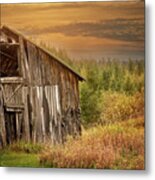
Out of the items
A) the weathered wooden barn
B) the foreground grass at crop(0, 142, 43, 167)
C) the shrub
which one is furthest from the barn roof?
the foreground grass at crop(0, 142, 43, 167)

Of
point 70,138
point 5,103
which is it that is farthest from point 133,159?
point 5,103

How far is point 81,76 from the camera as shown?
1.88 m

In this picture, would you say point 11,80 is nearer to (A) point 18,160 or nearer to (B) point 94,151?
(A) point 18,160

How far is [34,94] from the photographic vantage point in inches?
75.4

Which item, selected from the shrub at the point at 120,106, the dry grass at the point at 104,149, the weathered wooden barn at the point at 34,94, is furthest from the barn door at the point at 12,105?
the shrub at the point at 120,106

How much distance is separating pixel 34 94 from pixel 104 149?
344mm

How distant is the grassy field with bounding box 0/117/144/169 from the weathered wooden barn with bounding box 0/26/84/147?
4cm

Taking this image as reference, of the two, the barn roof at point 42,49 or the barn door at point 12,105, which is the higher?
the barn roof at point 42,49

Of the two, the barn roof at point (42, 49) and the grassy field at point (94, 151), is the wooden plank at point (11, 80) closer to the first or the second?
the barn roof at point (42, 49)

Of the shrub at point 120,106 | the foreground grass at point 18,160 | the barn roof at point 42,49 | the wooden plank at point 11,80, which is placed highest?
the barn roof at point 42,49

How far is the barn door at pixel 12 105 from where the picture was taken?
1.92m

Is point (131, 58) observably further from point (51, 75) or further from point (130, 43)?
point (51, 75)

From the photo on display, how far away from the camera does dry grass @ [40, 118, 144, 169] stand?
1.85 m

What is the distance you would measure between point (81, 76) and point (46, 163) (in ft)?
1.19
